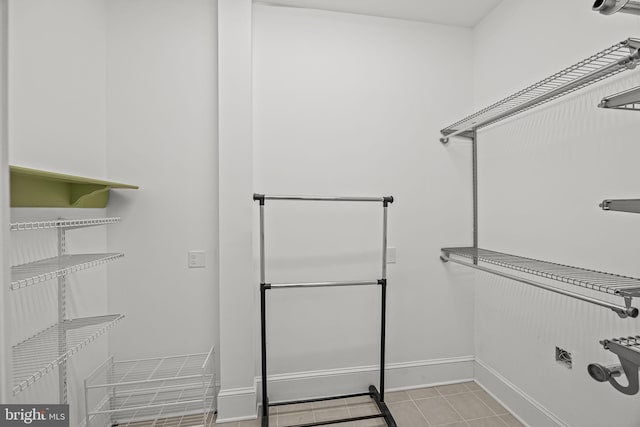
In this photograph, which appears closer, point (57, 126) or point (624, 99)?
point (624, 99)

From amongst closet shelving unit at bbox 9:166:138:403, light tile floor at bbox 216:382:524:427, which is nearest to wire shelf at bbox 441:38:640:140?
light tile floor at bbox 216:382:524:427

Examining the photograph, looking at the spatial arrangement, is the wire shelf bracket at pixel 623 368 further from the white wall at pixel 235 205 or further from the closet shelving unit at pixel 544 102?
the white wall at pixel 235 205

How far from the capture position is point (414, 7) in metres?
1.80

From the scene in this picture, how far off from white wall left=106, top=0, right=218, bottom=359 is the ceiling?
0.58 metres

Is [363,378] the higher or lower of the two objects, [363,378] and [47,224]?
the lower

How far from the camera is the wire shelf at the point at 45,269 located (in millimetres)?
844

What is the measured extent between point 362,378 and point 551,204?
4.70 ft

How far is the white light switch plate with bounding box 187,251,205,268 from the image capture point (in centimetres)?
A: 169

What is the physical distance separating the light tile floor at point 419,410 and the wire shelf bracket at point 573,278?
32.9 inches

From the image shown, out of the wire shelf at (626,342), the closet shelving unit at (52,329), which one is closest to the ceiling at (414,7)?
the closet shelving unit at (52,329)

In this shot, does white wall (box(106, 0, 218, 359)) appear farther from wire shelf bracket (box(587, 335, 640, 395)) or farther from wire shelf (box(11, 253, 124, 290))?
wire shelf bracket (box(587, 335, 640, 395))

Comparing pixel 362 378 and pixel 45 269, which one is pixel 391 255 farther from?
pixel 45 269

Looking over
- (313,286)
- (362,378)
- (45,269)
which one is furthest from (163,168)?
(362,378)

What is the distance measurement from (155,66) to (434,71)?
169 centimetres
